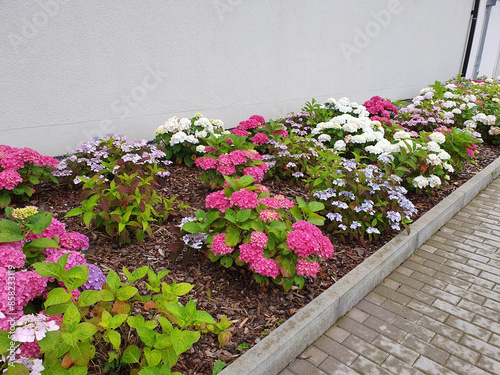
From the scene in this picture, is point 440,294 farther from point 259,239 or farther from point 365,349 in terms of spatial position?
point 259,239

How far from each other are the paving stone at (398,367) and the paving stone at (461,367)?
24 centimetres

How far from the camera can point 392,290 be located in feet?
10.0

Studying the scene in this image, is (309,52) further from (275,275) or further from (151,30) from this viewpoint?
(275,275)

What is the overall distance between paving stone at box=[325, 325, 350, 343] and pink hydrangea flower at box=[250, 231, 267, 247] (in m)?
0.82

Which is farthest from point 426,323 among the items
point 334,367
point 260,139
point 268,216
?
point 260,139

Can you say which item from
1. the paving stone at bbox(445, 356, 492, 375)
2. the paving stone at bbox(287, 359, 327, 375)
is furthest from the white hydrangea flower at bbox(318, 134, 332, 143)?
the paving stone at bbox(287, 359, 327, 375)

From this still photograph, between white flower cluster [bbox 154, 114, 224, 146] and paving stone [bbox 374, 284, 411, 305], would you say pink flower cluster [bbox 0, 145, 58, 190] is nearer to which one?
white flower cluster [bbox 154, 114, 224, 146]

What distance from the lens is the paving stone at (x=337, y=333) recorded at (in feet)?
8.20

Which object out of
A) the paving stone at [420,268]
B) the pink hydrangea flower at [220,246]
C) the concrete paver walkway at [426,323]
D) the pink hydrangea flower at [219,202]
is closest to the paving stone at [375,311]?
the concrete paver walkway at [426,323]

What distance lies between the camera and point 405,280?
3.19 metres

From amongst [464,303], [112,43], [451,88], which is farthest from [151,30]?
[451,88]

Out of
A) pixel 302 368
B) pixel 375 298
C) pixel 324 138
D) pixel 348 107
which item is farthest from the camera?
pixel 348 107

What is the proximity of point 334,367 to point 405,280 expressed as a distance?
1.30 metres

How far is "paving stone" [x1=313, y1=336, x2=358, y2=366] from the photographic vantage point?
7.67ft
